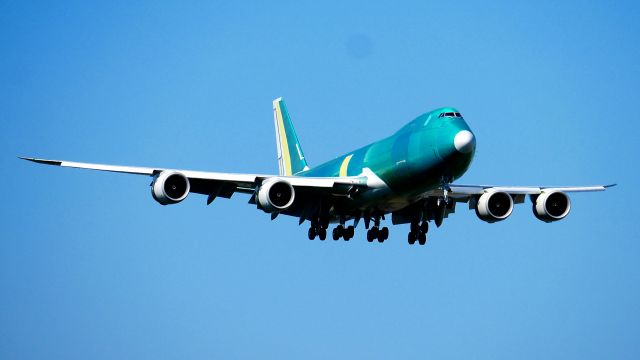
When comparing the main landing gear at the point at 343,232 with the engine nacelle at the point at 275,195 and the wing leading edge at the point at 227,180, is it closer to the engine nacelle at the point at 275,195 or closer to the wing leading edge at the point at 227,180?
the wing leading edge at the point at 227,180

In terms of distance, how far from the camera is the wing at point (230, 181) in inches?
1927

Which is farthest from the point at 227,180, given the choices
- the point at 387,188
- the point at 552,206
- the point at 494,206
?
the point at 552,206

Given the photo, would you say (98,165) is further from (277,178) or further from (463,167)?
(463,167)

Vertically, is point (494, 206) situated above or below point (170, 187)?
below

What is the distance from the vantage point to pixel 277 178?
49.8 metres

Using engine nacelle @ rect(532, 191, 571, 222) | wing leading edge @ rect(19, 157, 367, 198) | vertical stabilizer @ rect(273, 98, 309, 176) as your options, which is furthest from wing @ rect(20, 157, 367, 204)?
vertical stabilizer @ rect(273, 98, 309, 176)

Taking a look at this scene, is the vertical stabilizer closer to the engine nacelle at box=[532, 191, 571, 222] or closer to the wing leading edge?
the wing leading edge

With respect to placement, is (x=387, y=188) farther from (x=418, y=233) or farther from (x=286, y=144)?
(x=286, y=144)

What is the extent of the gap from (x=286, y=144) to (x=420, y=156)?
21.8 m

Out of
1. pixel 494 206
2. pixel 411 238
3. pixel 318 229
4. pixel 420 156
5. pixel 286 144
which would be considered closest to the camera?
pixel 420 156

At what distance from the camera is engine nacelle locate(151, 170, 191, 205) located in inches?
1889

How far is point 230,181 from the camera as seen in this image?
50.2 m

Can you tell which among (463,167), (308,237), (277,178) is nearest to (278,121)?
(308,237)

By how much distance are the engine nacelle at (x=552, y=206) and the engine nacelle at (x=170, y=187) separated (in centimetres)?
1799
